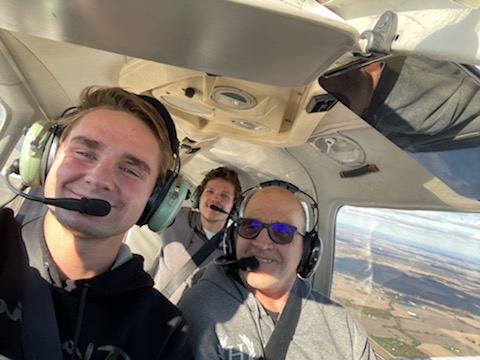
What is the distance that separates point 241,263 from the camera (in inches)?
72.4

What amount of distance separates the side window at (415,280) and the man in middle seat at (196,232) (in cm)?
106

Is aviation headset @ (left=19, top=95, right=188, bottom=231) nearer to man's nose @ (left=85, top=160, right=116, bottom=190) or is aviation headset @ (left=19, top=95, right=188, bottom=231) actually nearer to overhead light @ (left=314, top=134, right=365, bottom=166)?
man's nose @ (left=85, top=160, right=116, bottom=190)

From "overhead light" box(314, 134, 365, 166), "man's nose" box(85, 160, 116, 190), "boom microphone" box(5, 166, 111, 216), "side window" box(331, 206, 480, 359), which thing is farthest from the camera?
"overhead light" box(314, 134, 365, 166)

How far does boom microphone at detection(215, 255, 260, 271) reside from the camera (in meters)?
1.81

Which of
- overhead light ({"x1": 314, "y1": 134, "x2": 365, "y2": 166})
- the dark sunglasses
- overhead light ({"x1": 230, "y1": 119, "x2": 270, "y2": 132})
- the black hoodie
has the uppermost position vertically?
overhead light ({"x1": 314, "y1": 134, "x2": 365, "y2": 166})

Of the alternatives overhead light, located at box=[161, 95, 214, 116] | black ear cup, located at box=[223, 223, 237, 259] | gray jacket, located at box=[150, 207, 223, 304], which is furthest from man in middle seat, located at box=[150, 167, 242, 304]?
overhead light, located at box=[161, 95, 214, 116]

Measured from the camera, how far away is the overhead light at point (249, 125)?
2.12 m

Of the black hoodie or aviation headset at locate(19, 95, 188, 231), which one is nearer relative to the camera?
the black hoodie

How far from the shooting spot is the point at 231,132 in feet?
8.07

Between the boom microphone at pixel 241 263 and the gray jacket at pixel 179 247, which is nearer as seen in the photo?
the boom microphone at pixel 241 263

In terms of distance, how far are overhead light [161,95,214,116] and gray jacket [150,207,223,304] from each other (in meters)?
1.10

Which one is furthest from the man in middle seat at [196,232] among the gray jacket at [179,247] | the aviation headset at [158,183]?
the aviation headset at [158,183]

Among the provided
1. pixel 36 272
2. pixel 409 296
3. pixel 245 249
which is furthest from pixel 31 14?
pixel 409 296

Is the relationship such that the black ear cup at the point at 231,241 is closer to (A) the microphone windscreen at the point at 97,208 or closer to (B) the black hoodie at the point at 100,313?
(B) the black hoodie at the point at 100,313
